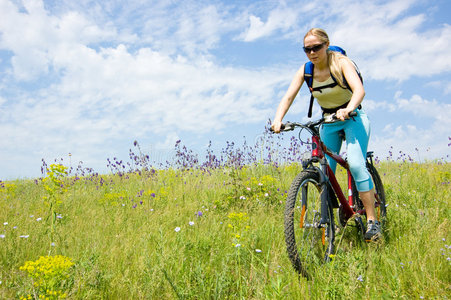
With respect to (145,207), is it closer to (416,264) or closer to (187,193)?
(187,193)

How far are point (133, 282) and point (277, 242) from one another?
170 cm

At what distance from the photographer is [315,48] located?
3.62 meters

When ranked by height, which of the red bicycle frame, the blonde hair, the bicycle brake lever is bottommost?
the red bicycle frame

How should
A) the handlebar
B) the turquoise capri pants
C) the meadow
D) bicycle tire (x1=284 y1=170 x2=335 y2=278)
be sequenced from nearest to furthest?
the meadow → bicycle tire (x1=284 y1=170 x2=335 y2=278) → the handlebar → the turquoise capri pants

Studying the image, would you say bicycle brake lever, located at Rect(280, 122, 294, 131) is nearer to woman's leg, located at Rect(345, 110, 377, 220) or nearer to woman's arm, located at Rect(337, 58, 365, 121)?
woman's arm, located at Rect(337, 58, 365, 121)

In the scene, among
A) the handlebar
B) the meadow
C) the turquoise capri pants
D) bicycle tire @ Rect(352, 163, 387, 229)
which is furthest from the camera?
bicycle tire @ Rect(352, 163, 387, 229)

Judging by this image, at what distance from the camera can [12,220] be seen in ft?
15.7

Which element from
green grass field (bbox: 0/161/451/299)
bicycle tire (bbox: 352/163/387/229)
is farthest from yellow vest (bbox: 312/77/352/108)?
green grass field (bbox: 0/161/451/299)

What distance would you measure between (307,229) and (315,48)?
1919 mm

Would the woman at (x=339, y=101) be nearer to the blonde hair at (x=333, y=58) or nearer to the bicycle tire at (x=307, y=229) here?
the blonde hair at (x=333, y=58)

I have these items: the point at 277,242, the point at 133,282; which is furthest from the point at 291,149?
the point at 133,282

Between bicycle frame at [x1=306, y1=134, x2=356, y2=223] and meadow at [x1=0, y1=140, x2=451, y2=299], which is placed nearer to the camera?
meadow at [x1=0, y1=140, x2=451, y2=299]

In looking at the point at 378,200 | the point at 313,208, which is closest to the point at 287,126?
the point at 313,208

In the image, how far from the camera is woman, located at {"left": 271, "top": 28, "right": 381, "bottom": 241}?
3.63 m
